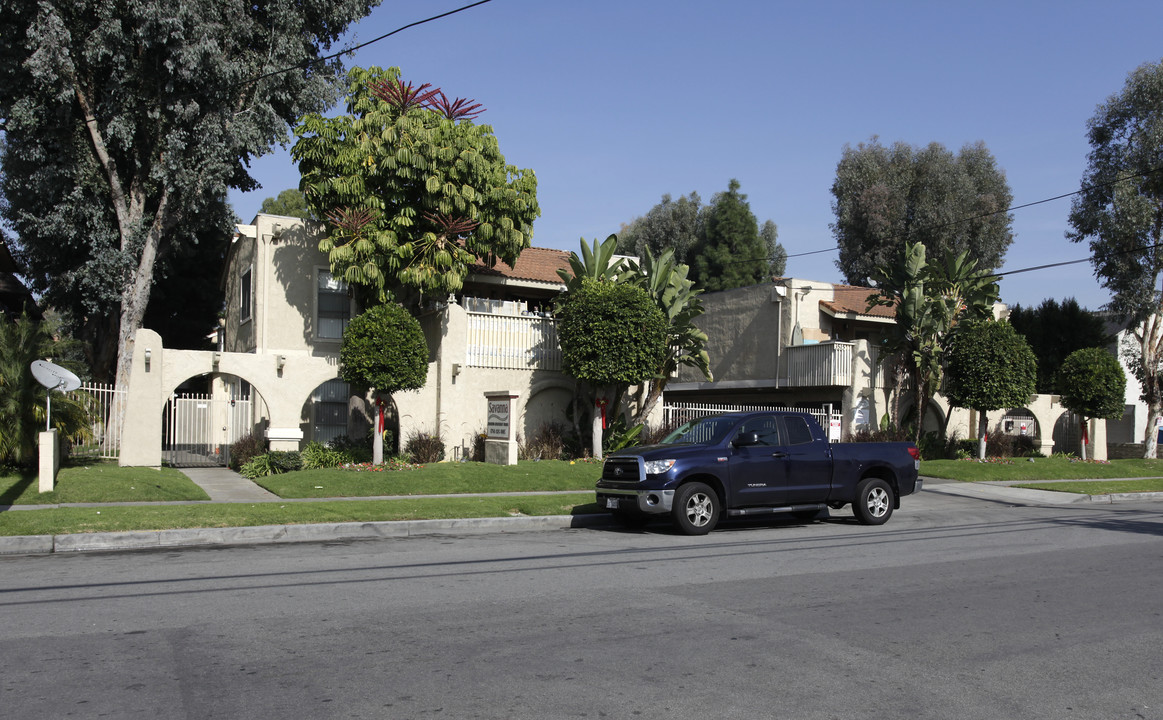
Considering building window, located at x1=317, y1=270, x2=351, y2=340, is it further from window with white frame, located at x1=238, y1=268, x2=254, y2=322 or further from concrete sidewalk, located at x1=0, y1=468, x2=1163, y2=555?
concrete sidewalk, located at x1=0, y1=468, x2=1163, y2=555

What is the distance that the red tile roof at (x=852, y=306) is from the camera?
31.2m

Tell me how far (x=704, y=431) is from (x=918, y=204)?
36.0m

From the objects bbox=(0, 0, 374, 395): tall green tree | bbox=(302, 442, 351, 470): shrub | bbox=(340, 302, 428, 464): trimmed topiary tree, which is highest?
bbox=(0, 0, 374, 395): tall green tree

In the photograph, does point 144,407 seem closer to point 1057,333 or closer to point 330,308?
point 330,308

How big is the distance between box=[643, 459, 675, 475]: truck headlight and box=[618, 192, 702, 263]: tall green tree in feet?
142

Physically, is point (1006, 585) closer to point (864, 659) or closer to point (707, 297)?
point (864, 659)

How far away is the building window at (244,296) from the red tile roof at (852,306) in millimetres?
18466

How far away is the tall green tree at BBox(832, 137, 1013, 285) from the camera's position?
146 ft

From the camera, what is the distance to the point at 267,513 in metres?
13.3

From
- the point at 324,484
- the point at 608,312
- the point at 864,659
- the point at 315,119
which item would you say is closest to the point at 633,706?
the point at 864,659

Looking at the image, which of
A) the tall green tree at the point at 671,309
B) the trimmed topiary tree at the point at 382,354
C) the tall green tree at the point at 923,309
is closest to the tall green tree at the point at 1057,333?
the tall green tree at the point at 923,309

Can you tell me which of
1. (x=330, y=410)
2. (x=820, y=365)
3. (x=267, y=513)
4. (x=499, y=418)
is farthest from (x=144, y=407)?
(x=820, y=365)

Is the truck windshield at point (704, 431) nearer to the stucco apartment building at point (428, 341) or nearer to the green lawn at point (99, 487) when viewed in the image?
the stucco apartment building at point (428, 341)

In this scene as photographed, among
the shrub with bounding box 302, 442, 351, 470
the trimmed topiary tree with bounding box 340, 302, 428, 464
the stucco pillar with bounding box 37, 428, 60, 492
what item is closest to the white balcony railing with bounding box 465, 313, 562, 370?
the trimmed topiary tree with bounding box 340, 302, 428, 464
